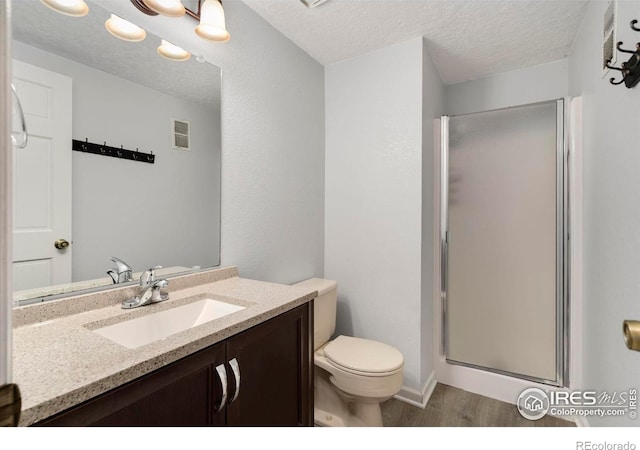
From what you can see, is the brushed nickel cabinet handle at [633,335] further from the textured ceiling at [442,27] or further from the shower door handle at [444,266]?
the textured ceiling at [442,27]

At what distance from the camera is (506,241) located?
2045 millimetres

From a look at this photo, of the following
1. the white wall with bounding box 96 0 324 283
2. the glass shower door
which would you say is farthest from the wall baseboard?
the white wall with bounding box 96 0 324 283

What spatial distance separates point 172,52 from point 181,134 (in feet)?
1.16

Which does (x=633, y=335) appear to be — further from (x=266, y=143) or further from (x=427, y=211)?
(x=266, y=143)

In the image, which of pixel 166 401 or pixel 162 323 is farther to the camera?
pixel 162 323

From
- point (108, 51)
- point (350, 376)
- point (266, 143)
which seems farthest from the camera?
point (266, 143)

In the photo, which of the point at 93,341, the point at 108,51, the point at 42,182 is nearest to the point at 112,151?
the point at 42,182

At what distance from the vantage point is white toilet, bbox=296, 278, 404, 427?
1.52 m

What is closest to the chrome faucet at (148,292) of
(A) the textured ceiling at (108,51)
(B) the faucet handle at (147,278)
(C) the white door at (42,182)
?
(B) the faucet handle at (147,278)

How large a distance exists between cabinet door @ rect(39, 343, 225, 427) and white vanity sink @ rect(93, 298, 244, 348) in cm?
35

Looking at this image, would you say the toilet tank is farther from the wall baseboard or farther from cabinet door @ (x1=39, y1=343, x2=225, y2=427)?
cabinet door @ (x1=39, y1=343, x2=225, y2=427)

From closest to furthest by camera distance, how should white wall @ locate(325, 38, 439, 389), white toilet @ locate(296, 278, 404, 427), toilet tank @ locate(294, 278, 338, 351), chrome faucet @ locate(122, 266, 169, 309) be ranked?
1. chrome faucet @ locate(122, 266, 169, 309)
2. white toilet @ locate(296, 278, 404, 427)
3. toilet tank @ locate(294, 278, 338, 351)
4. white wall @ locate(325, 38, 439, 389)

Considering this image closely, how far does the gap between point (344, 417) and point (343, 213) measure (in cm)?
131

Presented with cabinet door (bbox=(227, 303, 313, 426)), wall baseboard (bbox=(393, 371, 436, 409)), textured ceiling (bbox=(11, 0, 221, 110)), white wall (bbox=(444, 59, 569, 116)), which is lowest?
wall baseboard (bbox=(393, 371, 436, 409))
